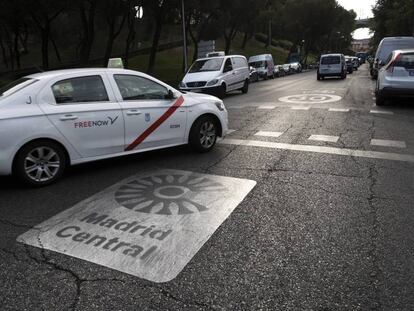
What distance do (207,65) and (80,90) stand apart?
12.5 meters

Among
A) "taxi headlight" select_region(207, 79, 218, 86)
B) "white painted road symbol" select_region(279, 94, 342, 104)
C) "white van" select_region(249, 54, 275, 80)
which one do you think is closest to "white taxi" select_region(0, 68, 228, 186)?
"white painted road symbol" select_region(279, 94, 342, 104)

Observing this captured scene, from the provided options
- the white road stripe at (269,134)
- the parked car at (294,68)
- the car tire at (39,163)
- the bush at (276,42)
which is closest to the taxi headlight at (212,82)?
the white road stripe at (269,134)

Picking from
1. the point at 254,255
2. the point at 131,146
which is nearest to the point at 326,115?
the point at 131,146

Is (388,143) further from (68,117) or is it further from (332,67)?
(332,67)

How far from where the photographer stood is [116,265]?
3496 millimetres

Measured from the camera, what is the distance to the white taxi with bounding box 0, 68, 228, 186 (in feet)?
17.5

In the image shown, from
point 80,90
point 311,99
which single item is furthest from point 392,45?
point 80,90

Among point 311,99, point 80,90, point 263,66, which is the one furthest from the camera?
point 263,66

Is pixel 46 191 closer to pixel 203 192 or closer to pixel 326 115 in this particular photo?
pixel 203 192

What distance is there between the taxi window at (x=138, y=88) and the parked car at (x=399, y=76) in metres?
7.54

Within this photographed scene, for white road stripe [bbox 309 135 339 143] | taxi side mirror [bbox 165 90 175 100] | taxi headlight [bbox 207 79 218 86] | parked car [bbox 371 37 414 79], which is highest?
parked car [bbox 371 37 414 79]

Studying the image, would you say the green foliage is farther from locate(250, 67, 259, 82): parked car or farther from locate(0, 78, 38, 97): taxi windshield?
locate(0, 78, 38, 97): taxi windshield

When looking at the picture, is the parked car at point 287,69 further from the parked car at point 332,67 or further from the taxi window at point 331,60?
the parked car at point 332,67

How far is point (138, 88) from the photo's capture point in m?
6.51
